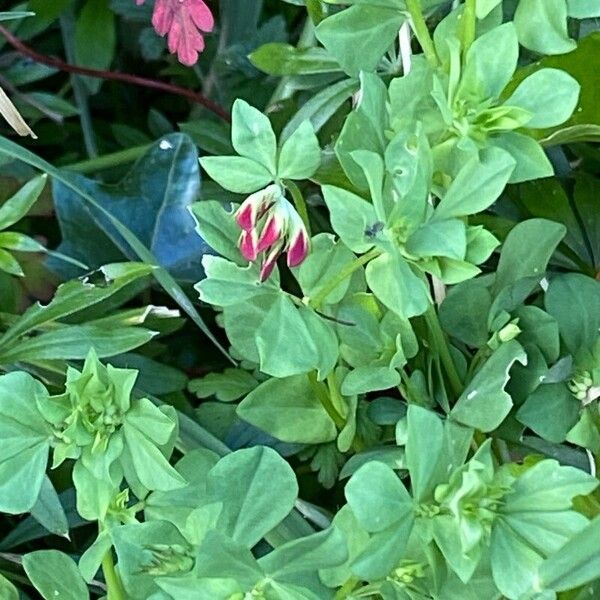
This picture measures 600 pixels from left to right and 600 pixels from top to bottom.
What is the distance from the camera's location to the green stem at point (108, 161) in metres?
0.87

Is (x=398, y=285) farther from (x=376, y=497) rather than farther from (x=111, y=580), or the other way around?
(x=111, y=580)

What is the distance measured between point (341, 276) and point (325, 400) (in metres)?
0.10

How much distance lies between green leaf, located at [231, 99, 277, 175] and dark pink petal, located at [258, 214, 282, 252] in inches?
1.0

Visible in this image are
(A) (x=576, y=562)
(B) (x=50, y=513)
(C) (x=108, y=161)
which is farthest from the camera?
(C) (x=108, y=161)

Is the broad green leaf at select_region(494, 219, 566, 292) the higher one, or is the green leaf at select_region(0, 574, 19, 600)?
the broad green leaf at select_region(494, 219, 566, 292)

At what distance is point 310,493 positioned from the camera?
70 centimetres

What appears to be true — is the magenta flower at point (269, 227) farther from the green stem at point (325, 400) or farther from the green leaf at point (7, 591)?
the green leaf at point (7, 591)

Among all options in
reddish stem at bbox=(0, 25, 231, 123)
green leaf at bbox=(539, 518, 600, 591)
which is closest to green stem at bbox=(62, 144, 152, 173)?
Answer: reddish stem at bbox=(0, 25, 231, 123)

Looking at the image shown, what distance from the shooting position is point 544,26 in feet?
1.68

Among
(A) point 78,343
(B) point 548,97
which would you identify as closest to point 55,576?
(A) point 78,343

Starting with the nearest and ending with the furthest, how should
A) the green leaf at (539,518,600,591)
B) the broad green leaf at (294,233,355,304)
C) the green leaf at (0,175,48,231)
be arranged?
the green leaf at (539,518,600,591)
the broad green leaf at (294,233,355,304)
the green leaf at (0,175,48,231)

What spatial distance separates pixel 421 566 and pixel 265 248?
6.8 inches

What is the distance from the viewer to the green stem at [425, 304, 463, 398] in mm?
540

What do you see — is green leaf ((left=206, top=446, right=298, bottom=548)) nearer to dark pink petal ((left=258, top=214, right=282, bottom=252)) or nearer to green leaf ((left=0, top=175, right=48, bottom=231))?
dark pink petal ((left=258, top=214, right=282, bottom=252))
